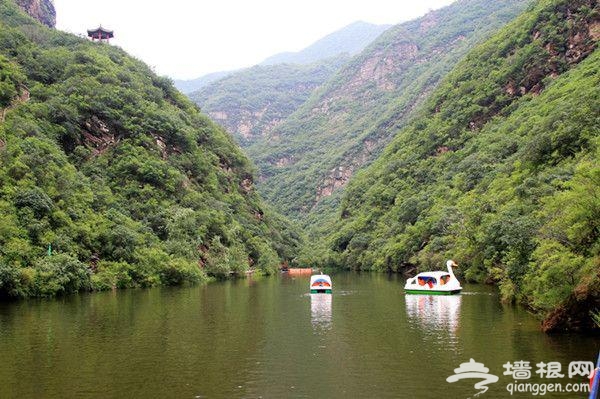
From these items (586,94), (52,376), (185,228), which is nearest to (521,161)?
(586,94)

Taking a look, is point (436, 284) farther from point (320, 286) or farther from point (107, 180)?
point (107, 180)

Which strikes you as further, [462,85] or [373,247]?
[462,85]

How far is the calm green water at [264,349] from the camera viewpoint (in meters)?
21.2

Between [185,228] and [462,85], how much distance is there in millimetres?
82041

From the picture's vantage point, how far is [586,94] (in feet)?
240

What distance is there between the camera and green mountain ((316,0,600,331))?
31.9m

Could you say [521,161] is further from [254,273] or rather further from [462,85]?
[462,85]

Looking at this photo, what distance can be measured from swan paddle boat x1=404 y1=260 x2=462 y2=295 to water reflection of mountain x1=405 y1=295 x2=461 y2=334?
1574 mm

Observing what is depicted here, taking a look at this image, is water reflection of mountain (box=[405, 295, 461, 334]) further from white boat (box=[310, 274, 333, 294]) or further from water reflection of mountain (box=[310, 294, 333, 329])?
white boat (box=[310, 274, 333, 294])

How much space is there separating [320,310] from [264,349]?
17.0 m

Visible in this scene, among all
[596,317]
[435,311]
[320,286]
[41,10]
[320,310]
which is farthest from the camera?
[41,10]

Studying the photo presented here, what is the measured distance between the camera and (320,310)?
4509 cm

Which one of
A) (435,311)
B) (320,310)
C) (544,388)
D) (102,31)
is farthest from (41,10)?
(544,388)

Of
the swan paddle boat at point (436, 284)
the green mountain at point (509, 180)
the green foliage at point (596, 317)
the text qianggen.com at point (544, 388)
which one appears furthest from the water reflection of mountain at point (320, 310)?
the text qianggen.com at point (544, 388)
